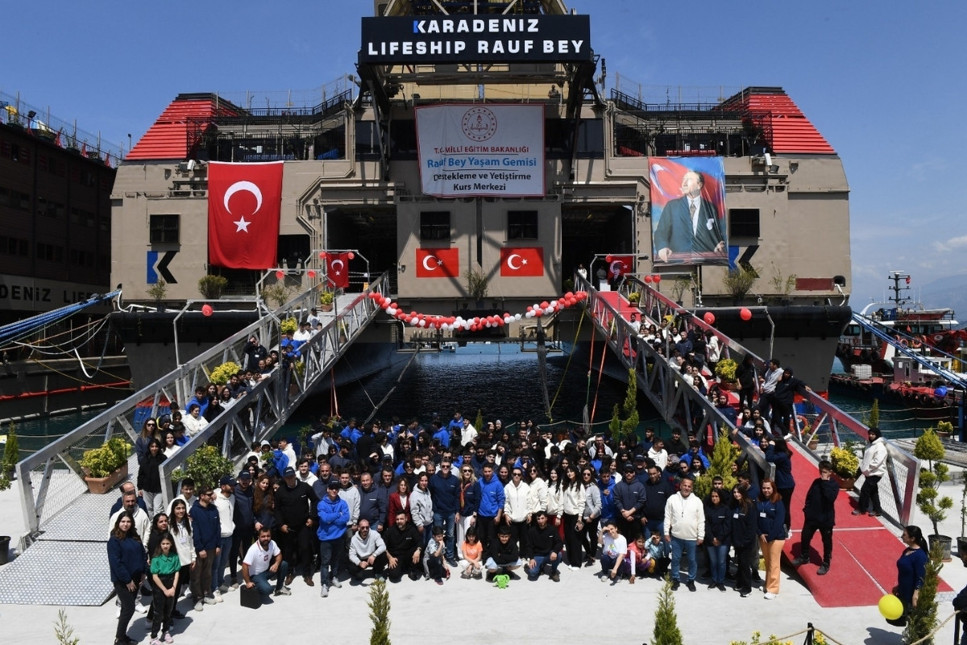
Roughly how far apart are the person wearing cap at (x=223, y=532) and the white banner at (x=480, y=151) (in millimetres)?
20525

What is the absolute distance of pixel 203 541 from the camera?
32.7 ft

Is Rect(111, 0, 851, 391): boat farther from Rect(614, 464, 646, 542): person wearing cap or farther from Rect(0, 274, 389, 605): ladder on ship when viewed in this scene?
Rect(614, 464, 646, 542): person wearing cap

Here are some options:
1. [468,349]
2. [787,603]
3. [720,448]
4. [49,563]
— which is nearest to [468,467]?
[720,448]

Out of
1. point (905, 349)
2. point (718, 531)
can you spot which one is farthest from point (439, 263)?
point (718, 531)

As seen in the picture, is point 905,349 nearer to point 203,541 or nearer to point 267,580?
point 267,580

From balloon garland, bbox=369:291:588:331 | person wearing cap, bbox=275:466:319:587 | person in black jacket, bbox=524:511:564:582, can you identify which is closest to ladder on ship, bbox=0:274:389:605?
person wearing cap, bbox=275:466:319:587

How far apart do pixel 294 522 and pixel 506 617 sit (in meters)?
3.63

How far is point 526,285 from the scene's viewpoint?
30156mm

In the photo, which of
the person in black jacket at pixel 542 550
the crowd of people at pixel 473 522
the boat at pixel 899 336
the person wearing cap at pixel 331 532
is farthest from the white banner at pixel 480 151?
the boat at pixel 899 336

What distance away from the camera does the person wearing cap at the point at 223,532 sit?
410 inches

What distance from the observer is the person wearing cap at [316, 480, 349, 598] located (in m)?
10.8

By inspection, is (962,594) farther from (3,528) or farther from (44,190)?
(44,190)

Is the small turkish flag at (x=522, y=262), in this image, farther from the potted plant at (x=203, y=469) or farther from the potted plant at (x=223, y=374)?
the potted plant at (x=203, y=469)

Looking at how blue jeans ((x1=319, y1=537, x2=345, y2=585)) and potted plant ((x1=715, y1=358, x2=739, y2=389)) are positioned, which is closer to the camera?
blue jeans ((x1=319, y1=537, x2=345, y2=585))
